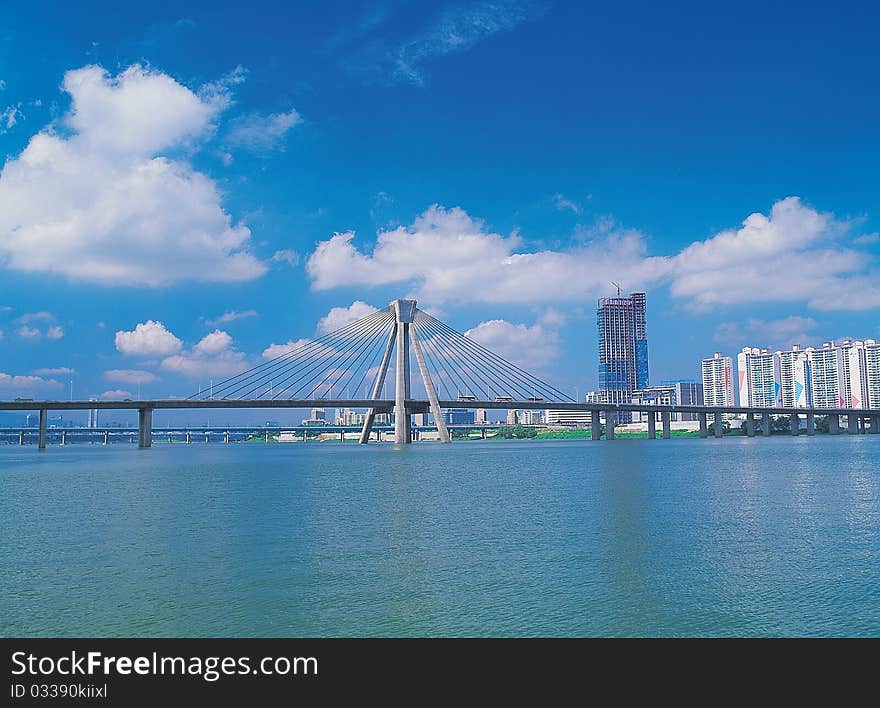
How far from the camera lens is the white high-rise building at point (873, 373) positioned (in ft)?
524

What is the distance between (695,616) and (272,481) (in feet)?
97.9

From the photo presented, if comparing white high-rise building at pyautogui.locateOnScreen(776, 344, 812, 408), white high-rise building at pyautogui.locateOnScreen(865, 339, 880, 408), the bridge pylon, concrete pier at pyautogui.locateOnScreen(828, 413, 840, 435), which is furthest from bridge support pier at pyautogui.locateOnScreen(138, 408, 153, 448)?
white high-rise building at pyautogui.locateOnScreen(865, 339, 880, 408)

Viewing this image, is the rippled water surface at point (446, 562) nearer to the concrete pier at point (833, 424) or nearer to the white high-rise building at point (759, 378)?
the concrete pier at point (833, 424)

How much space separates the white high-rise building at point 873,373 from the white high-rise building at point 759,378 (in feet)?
65.4

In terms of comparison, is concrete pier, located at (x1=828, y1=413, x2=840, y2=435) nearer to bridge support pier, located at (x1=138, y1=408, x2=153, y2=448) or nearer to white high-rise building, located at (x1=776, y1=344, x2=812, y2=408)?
white high-rise building, located at (x1=776, y1=344, x2=812, y2=408)

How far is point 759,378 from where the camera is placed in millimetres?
184500

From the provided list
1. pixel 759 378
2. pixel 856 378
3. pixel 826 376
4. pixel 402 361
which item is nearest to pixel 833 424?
pixel 856 378

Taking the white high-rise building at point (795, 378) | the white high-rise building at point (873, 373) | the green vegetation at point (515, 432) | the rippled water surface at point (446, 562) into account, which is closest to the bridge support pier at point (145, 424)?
the rippled water surface at point (446, 562)

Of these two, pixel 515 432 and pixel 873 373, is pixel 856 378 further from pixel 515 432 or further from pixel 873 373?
pixel 515 432

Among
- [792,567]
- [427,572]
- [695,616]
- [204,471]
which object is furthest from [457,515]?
[204,471]

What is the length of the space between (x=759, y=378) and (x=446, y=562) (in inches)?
7314
